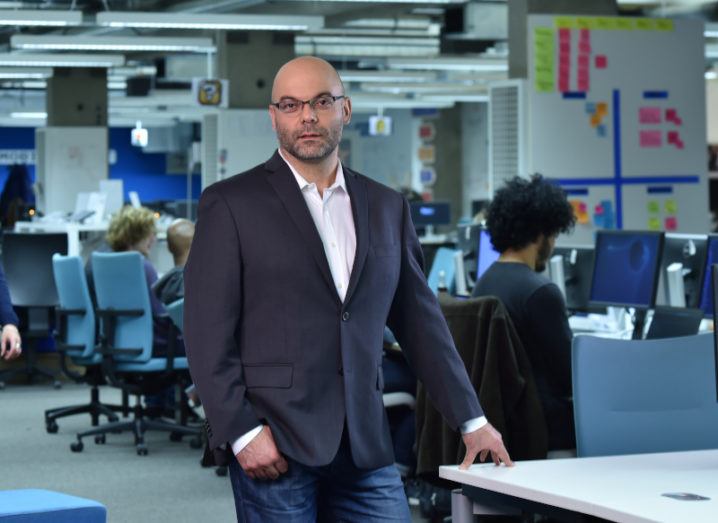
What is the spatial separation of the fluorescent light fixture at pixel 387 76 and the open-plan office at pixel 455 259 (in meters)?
0.04

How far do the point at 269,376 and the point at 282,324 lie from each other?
9 centimetres

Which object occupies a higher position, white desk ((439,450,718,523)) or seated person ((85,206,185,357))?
seated person ((85,206,185,357))

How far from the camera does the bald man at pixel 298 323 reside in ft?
7.45

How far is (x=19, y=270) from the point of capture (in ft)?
30.6

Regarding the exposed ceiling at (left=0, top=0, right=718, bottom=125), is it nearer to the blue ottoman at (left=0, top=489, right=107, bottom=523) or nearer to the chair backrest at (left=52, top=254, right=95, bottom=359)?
the chair backrest at (left=52, top=254, right=95, bottom=359)

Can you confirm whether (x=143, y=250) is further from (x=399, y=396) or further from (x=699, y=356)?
(x=699, y=356)

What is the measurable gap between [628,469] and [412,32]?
42.5 feet

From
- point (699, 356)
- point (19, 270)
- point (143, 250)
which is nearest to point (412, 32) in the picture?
point (19, 270)

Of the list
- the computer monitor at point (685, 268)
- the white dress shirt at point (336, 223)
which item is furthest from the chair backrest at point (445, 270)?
the white dress shirt at point (336, 223)

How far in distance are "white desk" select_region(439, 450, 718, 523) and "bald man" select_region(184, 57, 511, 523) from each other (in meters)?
0.16

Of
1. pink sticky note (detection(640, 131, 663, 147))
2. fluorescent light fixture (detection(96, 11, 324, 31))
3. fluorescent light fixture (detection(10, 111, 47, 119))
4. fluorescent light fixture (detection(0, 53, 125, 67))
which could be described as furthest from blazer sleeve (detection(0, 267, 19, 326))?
fluorescent light fixture (detection(10, 111, 47, 119))

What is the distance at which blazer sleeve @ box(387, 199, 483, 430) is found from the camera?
96.7 inches

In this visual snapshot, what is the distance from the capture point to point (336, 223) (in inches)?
95.0

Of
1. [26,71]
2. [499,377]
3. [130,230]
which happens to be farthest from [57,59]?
[499,377]
